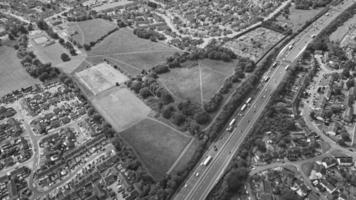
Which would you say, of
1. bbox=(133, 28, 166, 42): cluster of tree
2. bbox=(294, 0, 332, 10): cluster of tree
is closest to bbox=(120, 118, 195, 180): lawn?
bbox=(133, 28, 166, 42): cluster of tree

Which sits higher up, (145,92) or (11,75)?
(145,92)

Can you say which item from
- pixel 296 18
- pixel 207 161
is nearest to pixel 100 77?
pixel 207 161

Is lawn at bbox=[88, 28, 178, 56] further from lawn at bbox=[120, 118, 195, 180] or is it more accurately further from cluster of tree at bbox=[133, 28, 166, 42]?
lawn at bbox=[120, 118, 195, 180]

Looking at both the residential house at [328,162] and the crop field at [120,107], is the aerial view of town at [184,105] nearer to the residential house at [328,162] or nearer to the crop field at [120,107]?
the residential house at [328,162]

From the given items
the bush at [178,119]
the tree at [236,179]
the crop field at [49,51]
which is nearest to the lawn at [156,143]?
the bush at [178,119]

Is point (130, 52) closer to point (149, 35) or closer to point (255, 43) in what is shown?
point (149, 35)
